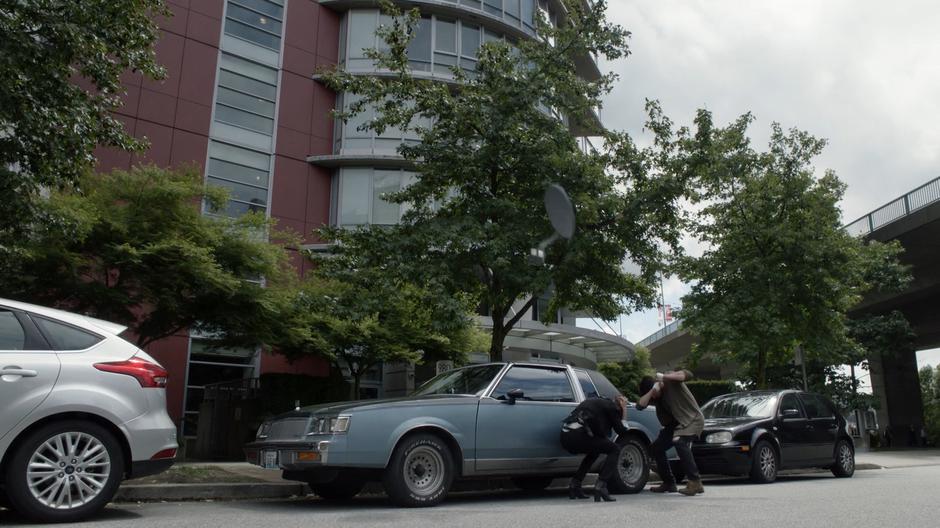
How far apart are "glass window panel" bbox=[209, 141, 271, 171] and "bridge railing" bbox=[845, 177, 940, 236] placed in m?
19.6

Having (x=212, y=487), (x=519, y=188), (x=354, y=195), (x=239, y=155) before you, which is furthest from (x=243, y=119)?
(x=212, y=487)

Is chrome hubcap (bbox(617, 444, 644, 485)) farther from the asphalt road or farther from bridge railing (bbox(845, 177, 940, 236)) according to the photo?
bridge railing (bbox(845, 177, 940, 236))

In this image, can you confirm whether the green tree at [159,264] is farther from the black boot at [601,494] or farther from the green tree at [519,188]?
the black boot at [601,494]

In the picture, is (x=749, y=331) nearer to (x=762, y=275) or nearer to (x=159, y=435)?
(x=762, y=275)

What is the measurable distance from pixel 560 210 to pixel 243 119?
17.3 m

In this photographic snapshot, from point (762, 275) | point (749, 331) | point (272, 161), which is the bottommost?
point (749, 331)

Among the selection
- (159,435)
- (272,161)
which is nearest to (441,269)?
(159,435)

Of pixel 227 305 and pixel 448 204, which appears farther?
pixel 227 305

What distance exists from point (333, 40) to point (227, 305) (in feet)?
52.0

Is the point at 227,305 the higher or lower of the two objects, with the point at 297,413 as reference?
higher

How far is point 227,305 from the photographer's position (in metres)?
15.2

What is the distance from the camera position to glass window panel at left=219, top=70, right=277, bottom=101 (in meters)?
25.6

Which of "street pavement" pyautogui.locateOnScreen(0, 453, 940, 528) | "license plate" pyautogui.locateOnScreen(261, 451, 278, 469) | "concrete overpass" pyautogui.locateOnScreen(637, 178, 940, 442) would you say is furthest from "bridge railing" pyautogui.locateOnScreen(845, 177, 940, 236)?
"license plate" pyautogui.locateOnScreen(261, 451, 278, 469)

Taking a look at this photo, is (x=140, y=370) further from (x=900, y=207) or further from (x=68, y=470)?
(x=900, y=207)
